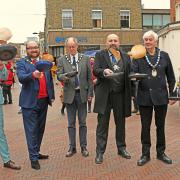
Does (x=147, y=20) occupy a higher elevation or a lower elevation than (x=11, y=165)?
higher

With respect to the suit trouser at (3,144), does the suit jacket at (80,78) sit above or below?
above

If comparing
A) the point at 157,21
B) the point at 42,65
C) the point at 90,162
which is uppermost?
the point at 157,21

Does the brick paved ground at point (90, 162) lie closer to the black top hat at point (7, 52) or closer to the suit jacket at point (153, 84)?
the suit jacket at point (153, 84)

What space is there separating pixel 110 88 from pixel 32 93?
1221 millimetres

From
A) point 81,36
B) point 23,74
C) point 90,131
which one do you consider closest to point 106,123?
point 23,74

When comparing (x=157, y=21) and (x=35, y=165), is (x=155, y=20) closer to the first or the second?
(x=157, y=21)

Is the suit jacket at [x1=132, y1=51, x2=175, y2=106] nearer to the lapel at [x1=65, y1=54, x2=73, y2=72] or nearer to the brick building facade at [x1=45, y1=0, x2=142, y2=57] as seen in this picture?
the lapel at [x1=65, y1=54, x2=73, y2=72]

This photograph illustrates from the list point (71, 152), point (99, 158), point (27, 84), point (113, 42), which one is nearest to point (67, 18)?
point (71, 152)

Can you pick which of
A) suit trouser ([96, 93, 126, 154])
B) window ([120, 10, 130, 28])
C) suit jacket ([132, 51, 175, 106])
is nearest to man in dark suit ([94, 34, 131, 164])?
suit trouser ([96, 93, 126, 154])

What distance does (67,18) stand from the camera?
127 ft

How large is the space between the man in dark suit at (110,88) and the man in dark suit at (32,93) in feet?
2.59

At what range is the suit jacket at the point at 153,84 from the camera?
6.52m

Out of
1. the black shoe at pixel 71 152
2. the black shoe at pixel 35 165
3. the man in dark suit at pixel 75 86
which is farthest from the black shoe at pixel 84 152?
the black shoe at pixel 35 165

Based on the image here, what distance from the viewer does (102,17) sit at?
3944 cm
